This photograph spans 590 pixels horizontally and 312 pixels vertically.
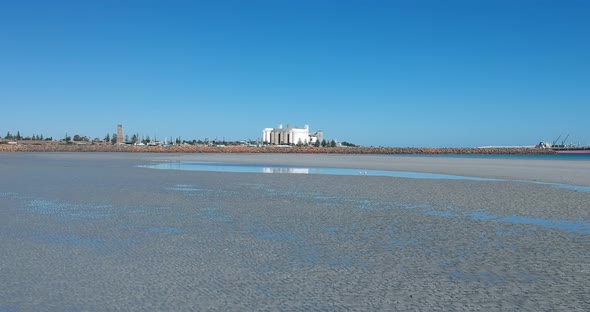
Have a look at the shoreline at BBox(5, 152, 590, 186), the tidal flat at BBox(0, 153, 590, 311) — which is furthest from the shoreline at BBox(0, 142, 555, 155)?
the tidal flat at BBox(0, 153, 590, 311)

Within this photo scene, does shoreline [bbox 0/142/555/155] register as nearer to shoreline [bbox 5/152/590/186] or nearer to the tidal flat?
shoreline [bbox 5/152/590/186]

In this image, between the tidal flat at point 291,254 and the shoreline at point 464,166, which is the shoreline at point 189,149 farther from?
the tidal flat at point 291,254

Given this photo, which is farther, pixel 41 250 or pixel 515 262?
pixel 41 250

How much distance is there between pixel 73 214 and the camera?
452 inches

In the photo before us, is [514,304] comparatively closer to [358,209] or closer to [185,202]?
[358,209]

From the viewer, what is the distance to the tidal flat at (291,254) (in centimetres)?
560

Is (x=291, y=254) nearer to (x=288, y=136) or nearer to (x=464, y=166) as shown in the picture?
(x=464, y=166)

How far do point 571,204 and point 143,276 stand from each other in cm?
1207

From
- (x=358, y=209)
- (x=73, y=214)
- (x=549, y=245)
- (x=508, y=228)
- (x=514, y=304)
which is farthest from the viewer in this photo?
(x=358, y=209)

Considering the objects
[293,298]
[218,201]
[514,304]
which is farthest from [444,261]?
[218,201]

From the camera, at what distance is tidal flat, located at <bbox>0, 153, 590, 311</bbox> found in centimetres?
560

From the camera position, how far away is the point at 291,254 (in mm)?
7805

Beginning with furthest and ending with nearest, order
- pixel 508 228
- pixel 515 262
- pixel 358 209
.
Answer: pixel 358 209 < pixel 508 228 < pixel 515 262

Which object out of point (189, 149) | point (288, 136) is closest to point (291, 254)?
point (189, 149)
